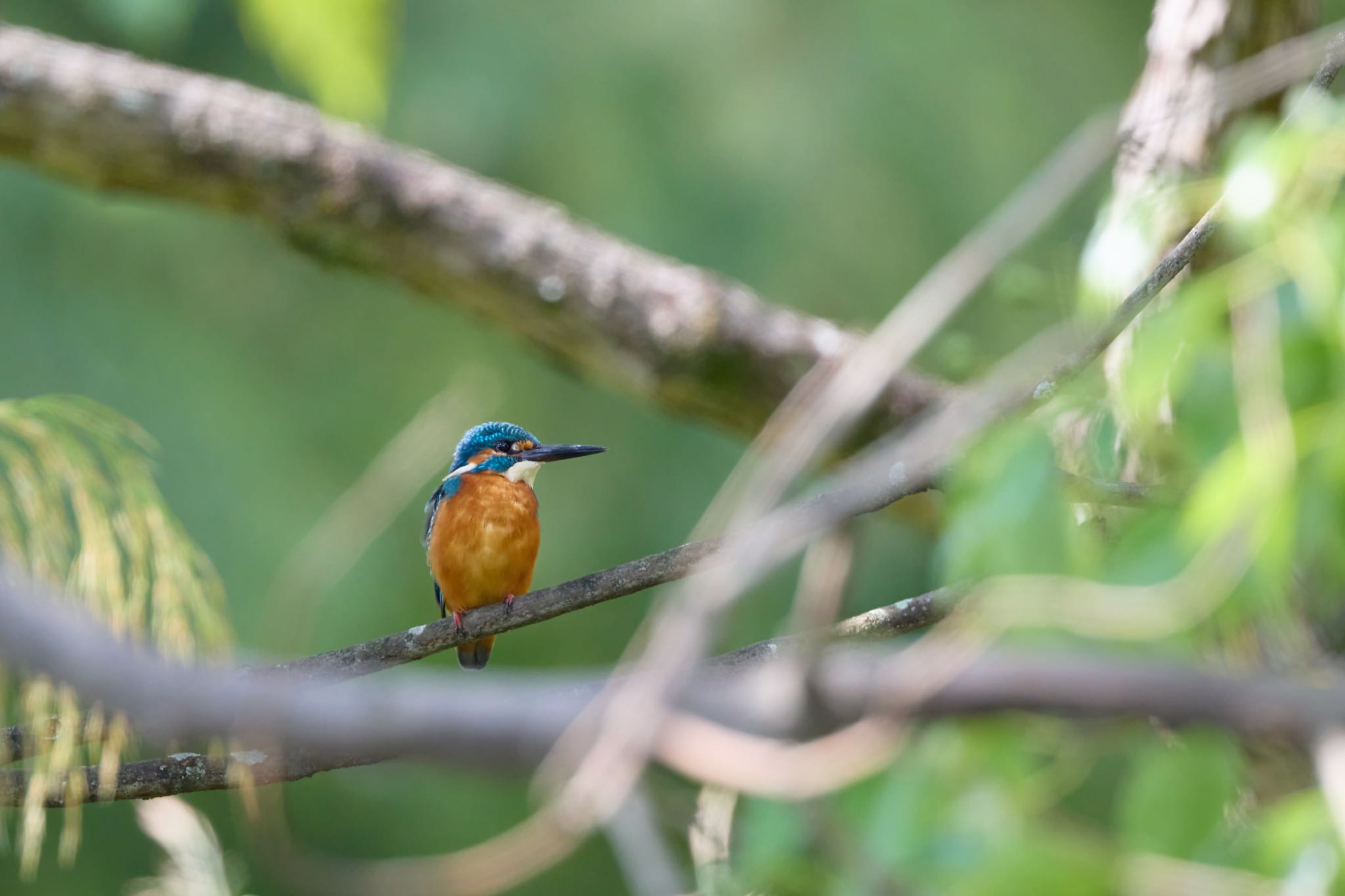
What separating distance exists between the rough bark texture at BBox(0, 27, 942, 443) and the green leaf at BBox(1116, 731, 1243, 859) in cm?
278

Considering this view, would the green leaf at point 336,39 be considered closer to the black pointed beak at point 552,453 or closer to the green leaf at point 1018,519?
the green leaf at point 1018,519

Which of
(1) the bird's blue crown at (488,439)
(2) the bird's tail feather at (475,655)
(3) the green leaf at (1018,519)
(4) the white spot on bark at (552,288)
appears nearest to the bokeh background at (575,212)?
(2) the bird's tail feather at (475,655)

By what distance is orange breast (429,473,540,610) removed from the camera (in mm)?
4395

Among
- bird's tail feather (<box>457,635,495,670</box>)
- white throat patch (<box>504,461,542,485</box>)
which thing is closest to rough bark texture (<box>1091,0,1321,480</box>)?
white throat patch (<box>504,461,542,485</box>)

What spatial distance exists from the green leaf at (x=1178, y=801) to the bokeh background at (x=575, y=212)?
6.21 meters

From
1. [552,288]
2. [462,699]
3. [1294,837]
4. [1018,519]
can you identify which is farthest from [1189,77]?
[462,699]

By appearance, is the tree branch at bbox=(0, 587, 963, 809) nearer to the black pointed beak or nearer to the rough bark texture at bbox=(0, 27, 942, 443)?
the rough bark texture at bbox=(0, 27, 942, 443)

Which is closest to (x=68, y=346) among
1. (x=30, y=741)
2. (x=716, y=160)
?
(x=716, y=160)

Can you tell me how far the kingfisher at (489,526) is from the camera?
4398mm

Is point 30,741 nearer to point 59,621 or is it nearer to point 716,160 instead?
point 59,621

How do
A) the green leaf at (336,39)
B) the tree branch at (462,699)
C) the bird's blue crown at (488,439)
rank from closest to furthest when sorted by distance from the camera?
the tree branch at (462,699) < the green leaf at (336,39) < the bird's blue crown at (488,439)

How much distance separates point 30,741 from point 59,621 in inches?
67.3

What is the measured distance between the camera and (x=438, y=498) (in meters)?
4.93

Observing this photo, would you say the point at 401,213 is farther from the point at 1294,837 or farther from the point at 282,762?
the point at 1294,837
